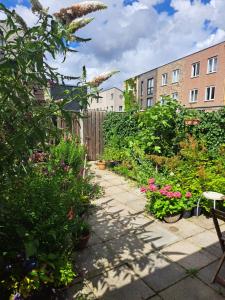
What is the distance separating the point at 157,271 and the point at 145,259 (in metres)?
0.24

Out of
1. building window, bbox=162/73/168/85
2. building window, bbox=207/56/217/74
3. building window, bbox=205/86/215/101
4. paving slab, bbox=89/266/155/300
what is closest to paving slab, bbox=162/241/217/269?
paving slab, bbox=89/266/155/300

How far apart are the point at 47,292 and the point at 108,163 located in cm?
565

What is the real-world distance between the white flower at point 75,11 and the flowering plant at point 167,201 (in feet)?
10.5

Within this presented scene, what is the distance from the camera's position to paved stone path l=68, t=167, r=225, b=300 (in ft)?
7.49

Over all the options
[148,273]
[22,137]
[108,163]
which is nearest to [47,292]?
[148,273]

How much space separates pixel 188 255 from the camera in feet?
9.49

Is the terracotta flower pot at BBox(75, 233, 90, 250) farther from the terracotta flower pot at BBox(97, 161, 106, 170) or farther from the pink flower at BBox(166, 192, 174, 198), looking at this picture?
the terracotta flower pot at BBox(97, 161, 106, 170)

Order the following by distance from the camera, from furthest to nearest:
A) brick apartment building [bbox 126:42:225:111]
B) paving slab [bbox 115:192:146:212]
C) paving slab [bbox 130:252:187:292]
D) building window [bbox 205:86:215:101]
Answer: building window [bbox 205:86:215:101], brick apartment building [bbox 126:42:225:111], paving slab [bbox 115:192:146:212], paving slab [bbox 130:252:187:292]

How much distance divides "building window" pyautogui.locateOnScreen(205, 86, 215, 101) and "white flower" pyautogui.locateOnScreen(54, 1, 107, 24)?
850 inches

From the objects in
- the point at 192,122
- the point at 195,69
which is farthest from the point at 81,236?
the point at 195,69

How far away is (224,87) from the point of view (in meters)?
19.0

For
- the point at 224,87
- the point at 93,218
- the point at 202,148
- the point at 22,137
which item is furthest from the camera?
the point at 224,87

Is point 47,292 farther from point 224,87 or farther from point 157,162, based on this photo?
point 224,87

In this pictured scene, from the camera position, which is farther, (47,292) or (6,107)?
(47,292)
